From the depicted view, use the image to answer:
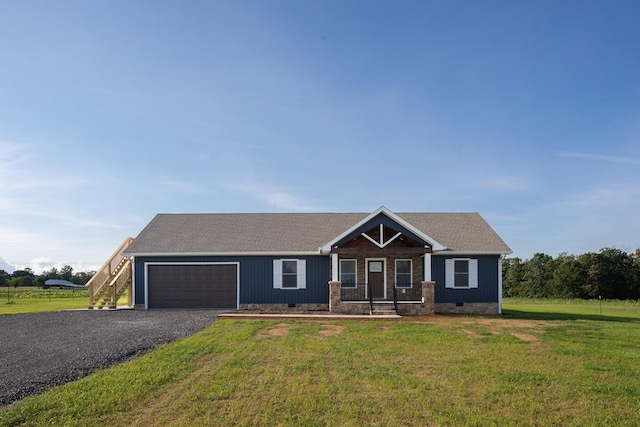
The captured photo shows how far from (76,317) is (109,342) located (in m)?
7.63

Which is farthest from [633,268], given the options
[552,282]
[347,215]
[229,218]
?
[229,218]

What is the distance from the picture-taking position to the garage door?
69.5 feet

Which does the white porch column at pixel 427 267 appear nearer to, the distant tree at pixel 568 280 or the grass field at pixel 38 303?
the grass field at pixel 38 303

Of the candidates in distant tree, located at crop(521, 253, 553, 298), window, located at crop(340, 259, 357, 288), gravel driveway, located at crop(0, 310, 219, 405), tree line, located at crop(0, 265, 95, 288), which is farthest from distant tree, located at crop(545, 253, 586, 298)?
tree line, located at crop(0, 265, 95, 288)

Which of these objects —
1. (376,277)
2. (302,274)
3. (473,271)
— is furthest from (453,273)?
(302,274)

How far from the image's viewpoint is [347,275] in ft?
68.2

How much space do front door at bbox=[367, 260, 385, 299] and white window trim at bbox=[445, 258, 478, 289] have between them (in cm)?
286

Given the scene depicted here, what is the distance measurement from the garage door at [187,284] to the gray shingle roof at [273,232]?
3.16ft

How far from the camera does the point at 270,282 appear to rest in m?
20.7

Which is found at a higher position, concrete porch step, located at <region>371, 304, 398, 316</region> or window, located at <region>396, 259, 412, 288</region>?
window, located at <region>396, 259, 412, 288</region>

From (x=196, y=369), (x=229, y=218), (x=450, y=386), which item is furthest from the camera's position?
(x=229, y=218)

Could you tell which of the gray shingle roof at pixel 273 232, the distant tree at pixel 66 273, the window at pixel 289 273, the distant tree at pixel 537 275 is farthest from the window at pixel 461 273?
the distant tree at pixel 66 273

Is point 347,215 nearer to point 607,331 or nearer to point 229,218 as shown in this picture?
point 229,218

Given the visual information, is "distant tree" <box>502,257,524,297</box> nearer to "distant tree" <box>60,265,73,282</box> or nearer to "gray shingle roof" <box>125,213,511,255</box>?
"gray shingle roof" <box>125,213,511,255</box>
